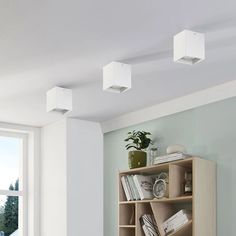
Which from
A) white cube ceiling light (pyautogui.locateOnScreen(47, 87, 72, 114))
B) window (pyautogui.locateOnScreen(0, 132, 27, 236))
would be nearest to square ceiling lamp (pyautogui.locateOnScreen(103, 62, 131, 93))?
white cube ceiling light (pyautogui.locateOnScreen(47, 87, 72, 114))

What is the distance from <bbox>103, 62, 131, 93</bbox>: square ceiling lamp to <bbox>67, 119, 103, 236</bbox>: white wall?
177 cm

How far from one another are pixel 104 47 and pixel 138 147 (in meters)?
1.59

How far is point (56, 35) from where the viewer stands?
10.1 ft

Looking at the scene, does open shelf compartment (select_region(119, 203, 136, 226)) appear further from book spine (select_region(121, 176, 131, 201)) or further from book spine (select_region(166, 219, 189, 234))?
book spine (select_region(166, 219, 189, 234))

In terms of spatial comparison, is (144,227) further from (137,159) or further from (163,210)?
(137,159)

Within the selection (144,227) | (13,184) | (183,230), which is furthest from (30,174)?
(183,230)

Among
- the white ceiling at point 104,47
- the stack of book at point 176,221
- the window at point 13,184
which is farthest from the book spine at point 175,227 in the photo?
the window at point 13,184

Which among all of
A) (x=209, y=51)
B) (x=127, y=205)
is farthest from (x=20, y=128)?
(x=209, y=51)

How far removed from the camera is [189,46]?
9.61 ft

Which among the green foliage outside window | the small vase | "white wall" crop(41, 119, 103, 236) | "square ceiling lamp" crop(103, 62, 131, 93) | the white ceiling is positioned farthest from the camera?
the green foliage outside window

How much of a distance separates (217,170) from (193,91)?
0.68 meters

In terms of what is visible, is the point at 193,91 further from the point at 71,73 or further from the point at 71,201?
the point at 71,201

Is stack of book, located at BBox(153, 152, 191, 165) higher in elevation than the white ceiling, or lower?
lower

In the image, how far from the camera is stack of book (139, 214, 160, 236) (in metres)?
4.27
